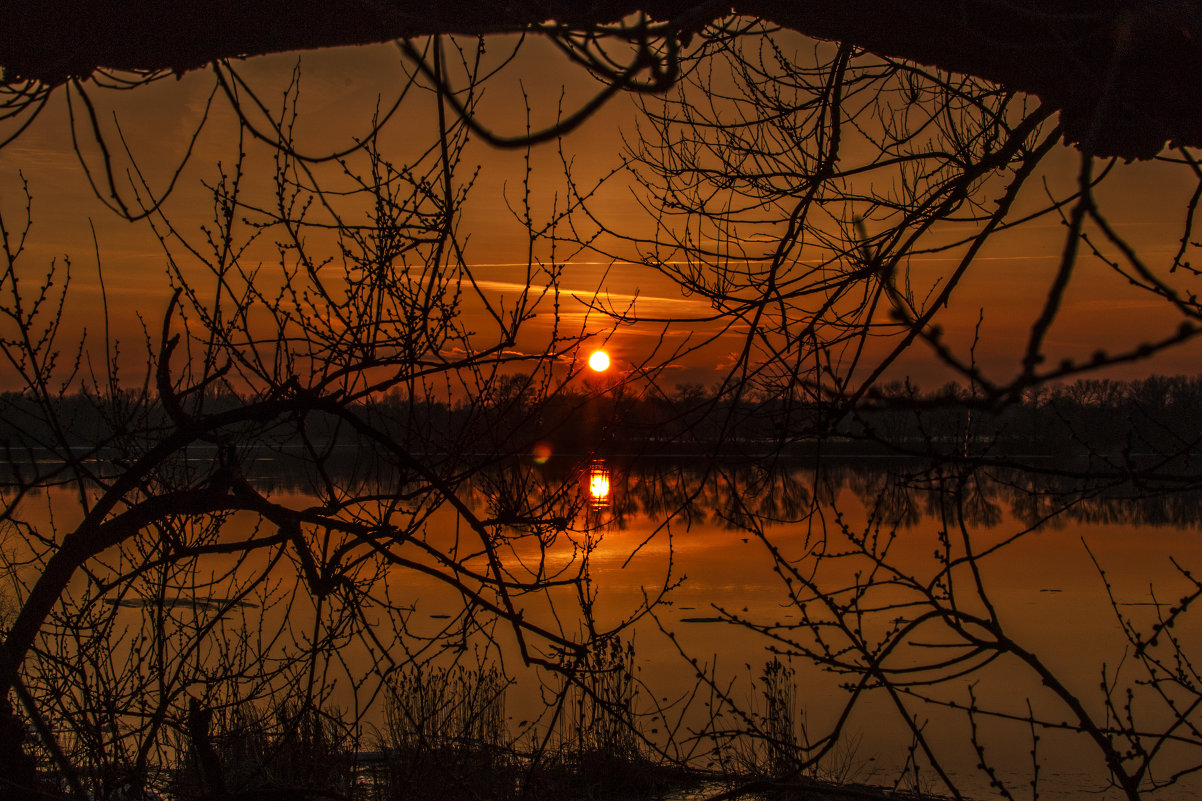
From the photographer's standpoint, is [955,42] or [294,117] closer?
[955,42]

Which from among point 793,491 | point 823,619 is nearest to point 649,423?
point 793,491

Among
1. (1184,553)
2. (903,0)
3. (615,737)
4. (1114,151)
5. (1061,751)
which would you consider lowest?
(1061,751)

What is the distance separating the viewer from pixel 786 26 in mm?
2527

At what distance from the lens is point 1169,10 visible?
1.80 meters

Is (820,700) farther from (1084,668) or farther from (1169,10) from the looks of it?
(1169,10)

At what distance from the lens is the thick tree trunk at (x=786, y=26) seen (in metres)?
2.37

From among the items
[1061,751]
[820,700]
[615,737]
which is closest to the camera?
[615,737]

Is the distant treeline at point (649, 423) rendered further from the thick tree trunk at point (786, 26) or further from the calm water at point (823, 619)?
the thick tree trunk at point (786, 26)

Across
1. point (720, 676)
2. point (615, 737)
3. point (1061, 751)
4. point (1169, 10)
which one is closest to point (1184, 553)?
point (1061, 751)

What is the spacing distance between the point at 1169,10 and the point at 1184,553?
1734cm

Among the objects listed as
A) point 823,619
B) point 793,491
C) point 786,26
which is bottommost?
point 823,619

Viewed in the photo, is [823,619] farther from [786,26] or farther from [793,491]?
[786,26]

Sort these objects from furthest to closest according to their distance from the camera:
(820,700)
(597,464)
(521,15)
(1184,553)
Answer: (1184,553)
(820,700)
(597,464)
(521,15)

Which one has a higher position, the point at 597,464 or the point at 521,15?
the point at 521,15
